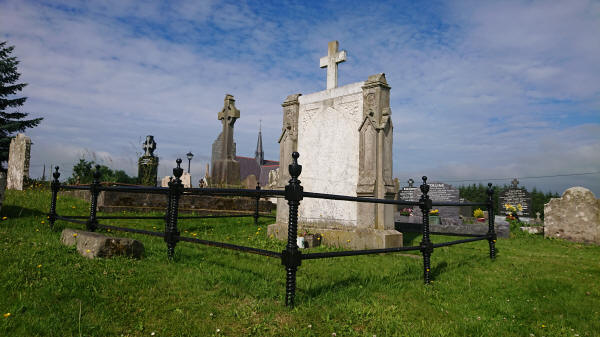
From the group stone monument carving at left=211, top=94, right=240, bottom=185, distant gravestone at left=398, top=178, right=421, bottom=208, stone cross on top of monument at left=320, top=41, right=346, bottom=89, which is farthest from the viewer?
distant gravestone at left=398, top=178, right=421, bottom=208

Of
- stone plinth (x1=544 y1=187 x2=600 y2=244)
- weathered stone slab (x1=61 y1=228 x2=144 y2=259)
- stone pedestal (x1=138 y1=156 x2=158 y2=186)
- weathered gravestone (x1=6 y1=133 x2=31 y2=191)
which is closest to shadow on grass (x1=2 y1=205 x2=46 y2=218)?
weathered stone slab (x1=61 y1=228 x2=144 y2=259)

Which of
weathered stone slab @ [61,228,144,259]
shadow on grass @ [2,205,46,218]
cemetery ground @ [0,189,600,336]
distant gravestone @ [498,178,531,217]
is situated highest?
distant gravestone @ [498,178,531,217]

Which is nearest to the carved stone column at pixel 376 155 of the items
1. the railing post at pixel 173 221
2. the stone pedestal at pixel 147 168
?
the railing post at pixel 173 221

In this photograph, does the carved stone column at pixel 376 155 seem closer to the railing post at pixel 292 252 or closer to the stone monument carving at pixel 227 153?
the railing post at pixel 292 252

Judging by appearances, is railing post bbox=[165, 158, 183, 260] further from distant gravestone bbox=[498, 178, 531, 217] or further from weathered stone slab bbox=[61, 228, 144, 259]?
distant gravestone bbox=[498, 178, 531, 217]

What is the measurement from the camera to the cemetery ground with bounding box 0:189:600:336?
2588 millimetres

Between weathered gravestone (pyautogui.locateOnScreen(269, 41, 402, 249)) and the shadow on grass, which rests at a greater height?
weathered gravestone (pyautogui.locateOnScreen(269, 41, 402, 249))

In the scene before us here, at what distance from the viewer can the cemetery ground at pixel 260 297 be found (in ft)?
8.49

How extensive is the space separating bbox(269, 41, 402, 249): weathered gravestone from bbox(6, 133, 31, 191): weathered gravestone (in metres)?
11.3

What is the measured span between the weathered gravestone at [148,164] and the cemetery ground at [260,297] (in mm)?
9026

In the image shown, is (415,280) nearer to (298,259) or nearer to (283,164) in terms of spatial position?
(298,259)

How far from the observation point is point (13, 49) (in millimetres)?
24359

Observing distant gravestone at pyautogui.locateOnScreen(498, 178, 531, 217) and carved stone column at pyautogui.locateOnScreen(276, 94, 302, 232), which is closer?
carved stone column at pyautogui.locateOnScreen(276, 94, 302, 232)

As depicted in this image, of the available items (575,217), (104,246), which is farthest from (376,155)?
(575,217)
